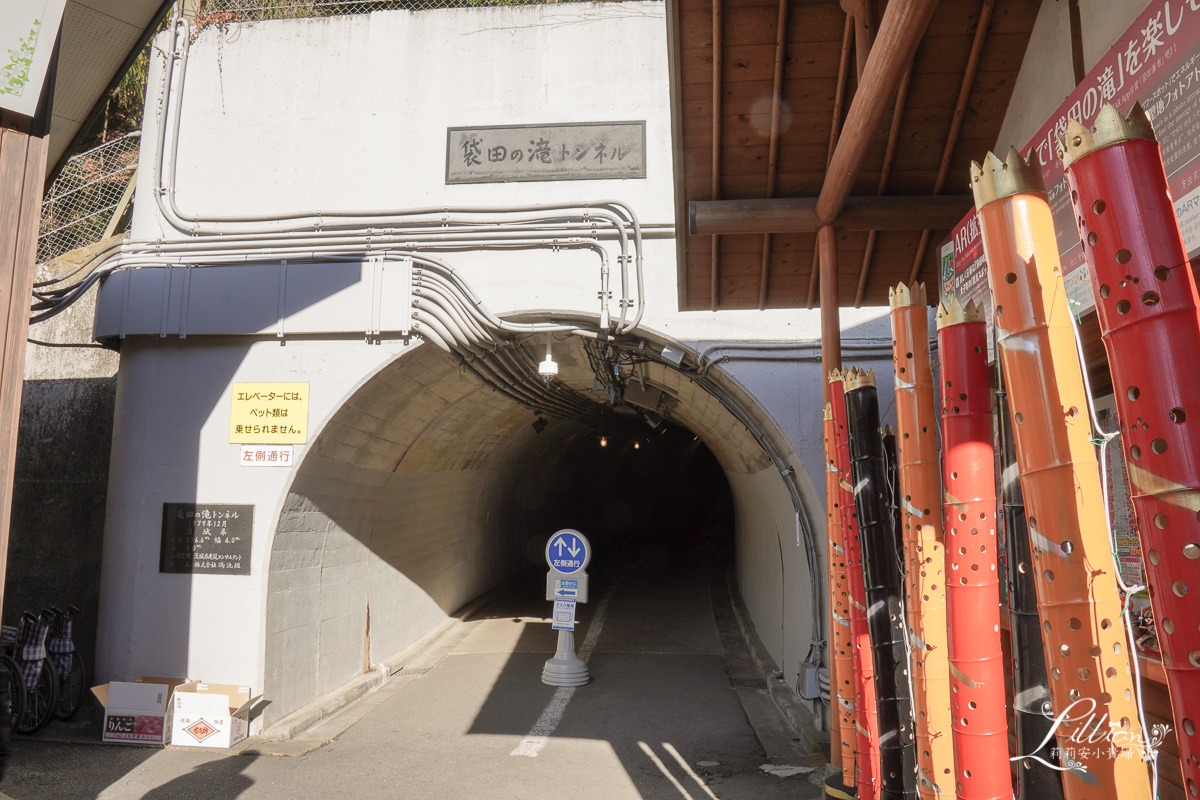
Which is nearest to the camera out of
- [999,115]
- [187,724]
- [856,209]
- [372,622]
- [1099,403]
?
[1099,403]

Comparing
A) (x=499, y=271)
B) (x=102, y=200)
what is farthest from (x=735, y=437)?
(x=102, y=200)

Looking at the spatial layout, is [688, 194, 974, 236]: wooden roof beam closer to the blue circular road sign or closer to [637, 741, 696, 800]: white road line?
[637, 741, 696, 800]: white road line

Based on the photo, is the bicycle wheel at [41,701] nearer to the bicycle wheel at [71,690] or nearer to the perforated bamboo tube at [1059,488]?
the bicycle wheel at [71,690]

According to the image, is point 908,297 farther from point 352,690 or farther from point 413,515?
point 413,515

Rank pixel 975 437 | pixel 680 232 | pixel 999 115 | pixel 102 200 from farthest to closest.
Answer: pixel 102 200
pixel 680 232
pixel 999 115
pixel 975 437

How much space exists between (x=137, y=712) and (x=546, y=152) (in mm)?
6739

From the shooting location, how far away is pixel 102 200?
11.5 m

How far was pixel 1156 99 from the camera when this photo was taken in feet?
9.18

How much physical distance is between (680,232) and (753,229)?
53 cm

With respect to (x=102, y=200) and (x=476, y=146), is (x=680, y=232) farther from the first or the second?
(x=102, y=200)

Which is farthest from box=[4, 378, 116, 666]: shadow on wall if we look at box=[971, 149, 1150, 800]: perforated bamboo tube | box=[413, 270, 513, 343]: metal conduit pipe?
box=[971, 149, 1150, 800]: perforated bamboo tube

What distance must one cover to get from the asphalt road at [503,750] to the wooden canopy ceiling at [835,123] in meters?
4.22

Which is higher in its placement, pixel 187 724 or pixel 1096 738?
pixel 1096 738

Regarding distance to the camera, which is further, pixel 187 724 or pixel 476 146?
pixel 476 146
